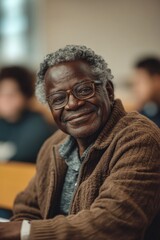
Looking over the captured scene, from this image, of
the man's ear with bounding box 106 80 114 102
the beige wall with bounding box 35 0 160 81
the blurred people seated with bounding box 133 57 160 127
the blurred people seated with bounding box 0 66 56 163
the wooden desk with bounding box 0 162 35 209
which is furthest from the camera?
the beige wall with bounding box 35 0 160 81

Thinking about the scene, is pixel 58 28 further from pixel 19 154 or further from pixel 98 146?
pixel 98 146

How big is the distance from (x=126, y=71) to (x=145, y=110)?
257 centimetres

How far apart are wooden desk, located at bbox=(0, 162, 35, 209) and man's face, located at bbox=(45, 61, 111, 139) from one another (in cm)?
75

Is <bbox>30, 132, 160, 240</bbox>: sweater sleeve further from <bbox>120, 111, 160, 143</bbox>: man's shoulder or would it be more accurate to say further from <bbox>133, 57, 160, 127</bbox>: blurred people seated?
<bbox>133, 57, 160, 127</bbox>: blurred people seated

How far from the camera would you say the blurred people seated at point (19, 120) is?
10.5 feet

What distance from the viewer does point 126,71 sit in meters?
5.90

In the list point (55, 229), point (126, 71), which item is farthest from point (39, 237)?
point (126, 71)

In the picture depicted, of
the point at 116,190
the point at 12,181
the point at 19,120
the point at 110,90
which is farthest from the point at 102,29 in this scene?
the point at 116,190

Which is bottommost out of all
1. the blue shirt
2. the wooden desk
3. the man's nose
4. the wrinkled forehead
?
the wooden desk

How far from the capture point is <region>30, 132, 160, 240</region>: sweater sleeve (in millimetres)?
1300

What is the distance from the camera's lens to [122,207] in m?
1.30

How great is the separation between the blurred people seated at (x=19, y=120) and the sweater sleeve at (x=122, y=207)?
72.6 inches

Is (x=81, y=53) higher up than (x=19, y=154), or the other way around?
(x=81, y=53)

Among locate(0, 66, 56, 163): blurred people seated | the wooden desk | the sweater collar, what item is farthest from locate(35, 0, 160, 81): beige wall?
the sweater collar
